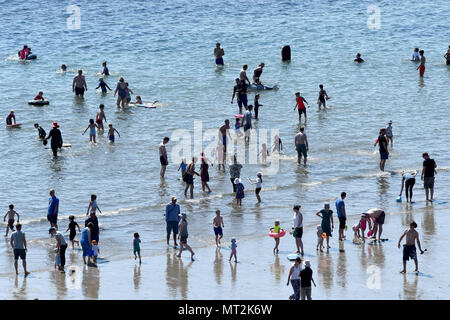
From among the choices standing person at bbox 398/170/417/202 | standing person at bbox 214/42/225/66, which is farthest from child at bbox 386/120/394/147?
standing person at bbox 214/42/225/66

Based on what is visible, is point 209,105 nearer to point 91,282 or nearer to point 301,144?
point 301,144

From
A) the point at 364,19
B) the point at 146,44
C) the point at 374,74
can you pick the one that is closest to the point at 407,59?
the point at 374,74

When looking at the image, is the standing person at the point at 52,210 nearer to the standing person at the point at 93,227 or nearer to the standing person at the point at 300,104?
the standing person at the point at 93,227

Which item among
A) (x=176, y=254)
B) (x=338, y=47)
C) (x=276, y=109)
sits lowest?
(x=176, y=254)

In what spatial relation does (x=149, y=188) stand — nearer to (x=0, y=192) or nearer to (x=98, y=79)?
(x=0, y=192)

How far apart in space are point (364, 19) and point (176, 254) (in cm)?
3851

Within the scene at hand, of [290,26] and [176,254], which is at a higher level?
[290,26]

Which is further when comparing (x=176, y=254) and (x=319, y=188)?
(x=319, y=188)

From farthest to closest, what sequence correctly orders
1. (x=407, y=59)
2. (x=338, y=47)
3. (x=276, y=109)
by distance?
(x=338, y=47) < (x=407, y=59) < (x=276, y=109)

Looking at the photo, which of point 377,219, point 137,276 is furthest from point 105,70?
point 137,276

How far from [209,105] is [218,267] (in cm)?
1985

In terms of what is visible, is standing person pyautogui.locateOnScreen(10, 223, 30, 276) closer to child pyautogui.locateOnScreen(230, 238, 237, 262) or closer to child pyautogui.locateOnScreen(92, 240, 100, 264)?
child pyautogui.locateOnScreen(92, 240, 100, 264)

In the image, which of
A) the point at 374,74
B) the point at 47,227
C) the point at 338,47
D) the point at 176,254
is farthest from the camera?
the point at 338,47

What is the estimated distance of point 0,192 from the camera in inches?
1104
